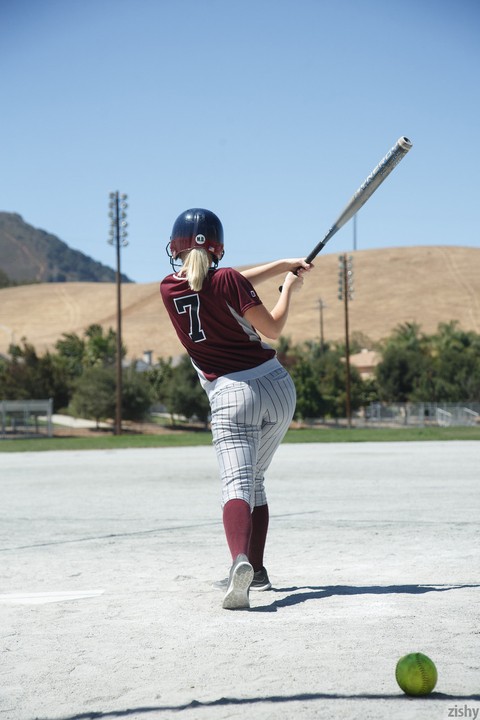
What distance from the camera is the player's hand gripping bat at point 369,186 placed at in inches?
214

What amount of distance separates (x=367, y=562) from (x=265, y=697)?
3148 millimetres

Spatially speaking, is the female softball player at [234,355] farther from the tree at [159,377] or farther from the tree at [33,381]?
the tree at [159,377]

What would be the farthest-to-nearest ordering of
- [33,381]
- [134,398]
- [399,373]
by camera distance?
1. [399,373]
2. [33,381]
3. [134,398]

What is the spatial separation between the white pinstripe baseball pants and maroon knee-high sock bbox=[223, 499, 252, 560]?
0.16ft

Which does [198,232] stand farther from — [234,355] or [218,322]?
[234,355]

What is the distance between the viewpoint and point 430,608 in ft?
14.8

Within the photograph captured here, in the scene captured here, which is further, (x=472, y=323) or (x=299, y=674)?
(x=472, y=323)

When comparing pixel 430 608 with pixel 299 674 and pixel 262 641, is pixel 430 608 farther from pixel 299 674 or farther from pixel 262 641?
pixel 299 674

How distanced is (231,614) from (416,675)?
165 cm

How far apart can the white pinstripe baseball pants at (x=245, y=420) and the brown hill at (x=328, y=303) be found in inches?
4545

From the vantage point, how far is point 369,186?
19.0 ft

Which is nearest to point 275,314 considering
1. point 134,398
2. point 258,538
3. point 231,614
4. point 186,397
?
point 258,538

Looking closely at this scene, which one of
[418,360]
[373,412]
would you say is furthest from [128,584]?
[418,360]

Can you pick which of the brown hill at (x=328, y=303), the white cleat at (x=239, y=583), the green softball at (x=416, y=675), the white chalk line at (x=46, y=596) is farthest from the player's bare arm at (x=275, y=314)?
the brown hill at (x=328, y=303)
